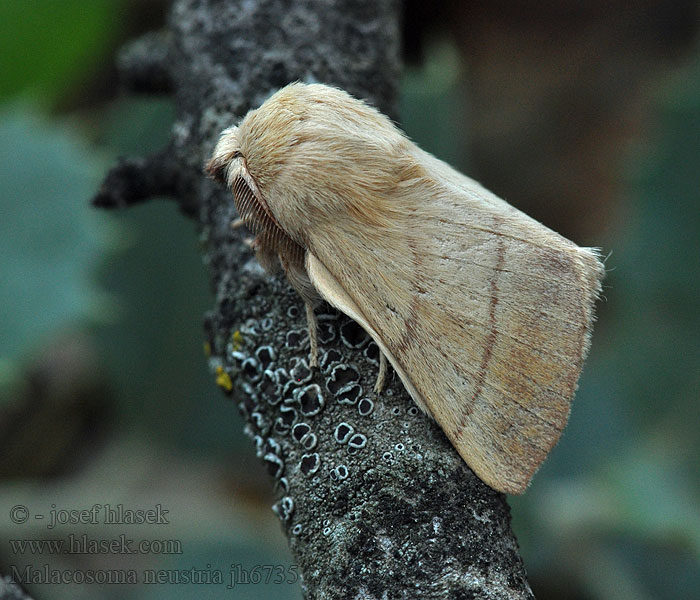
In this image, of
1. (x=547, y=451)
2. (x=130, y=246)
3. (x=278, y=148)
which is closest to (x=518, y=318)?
(x=547, y=451)

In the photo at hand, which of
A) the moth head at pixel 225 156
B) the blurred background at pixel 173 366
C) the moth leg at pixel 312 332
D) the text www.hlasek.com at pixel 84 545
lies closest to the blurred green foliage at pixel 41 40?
the blurred background at pixel 173 366

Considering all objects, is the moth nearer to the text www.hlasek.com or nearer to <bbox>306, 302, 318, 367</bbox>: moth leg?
<bbox>306, 302, 318, 367</bbox>: moth leg

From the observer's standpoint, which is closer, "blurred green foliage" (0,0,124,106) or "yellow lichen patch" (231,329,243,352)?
"yellow lichen patch" (231,329,243,352)

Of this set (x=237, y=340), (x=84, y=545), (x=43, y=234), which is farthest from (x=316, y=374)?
(x=84, y=545)

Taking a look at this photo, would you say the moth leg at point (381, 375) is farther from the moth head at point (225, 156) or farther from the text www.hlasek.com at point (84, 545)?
the text www.hlasek.com at point (84, 545)

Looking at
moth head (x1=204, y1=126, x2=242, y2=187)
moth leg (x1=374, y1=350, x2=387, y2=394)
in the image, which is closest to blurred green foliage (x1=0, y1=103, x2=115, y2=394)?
moth head (x1=204, y1=126, x2=242, y2=187)

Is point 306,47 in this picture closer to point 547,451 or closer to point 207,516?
point 547,451

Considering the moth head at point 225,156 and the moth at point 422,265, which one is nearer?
the moth at point 422,265
